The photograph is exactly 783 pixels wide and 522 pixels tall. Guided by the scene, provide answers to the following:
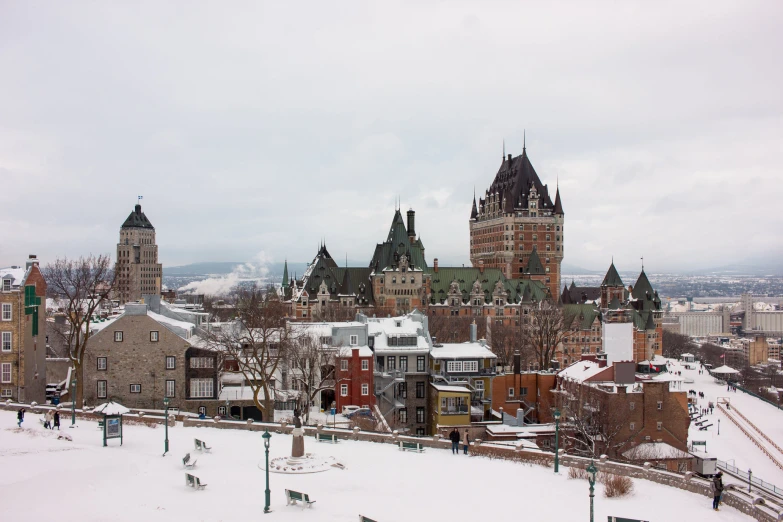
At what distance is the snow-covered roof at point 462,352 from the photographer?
56594 mm

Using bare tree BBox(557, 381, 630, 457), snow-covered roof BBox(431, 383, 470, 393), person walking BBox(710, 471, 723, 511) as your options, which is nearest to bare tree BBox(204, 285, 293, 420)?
snow-covered roof BBox(431, 383, 470, 393)

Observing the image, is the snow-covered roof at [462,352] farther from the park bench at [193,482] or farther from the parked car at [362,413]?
the park bench at [193,482]

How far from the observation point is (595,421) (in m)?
45.1

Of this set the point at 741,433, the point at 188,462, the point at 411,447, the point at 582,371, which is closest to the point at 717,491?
the point at 411,447

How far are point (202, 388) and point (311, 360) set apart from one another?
28.6ft

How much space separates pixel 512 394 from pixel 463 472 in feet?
92.0

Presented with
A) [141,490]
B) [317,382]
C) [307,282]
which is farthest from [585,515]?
[307,282]

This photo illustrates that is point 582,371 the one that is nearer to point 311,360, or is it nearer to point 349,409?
point 349,409

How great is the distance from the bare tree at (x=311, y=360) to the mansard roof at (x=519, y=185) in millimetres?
104930

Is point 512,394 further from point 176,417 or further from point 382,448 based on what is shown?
point 176,417

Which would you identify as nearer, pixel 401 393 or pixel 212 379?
pixel 212 379

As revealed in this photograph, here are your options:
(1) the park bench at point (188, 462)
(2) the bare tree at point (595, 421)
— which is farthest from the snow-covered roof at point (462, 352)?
(1) the park bench at point (188, 462)

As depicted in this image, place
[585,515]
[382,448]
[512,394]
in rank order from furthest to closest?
[512,394] < [382,448] < [585,515]

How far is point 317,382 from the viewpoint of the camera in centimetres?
5303
